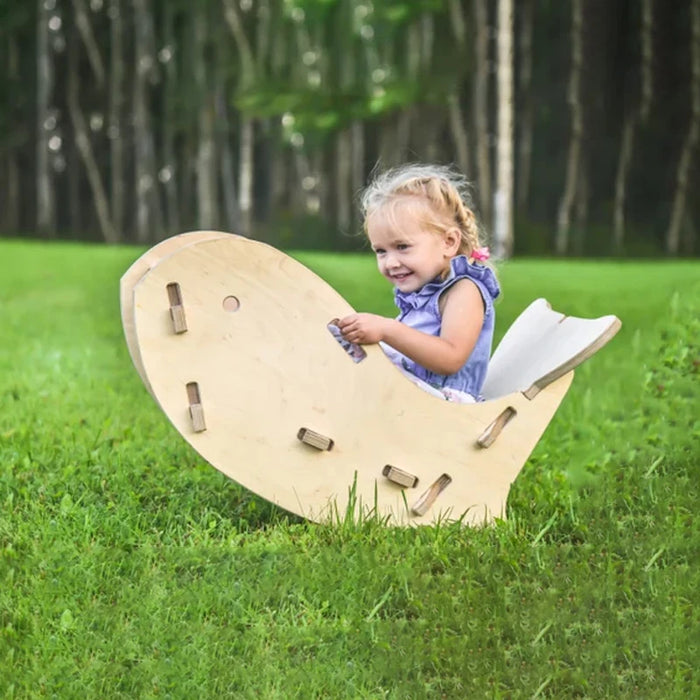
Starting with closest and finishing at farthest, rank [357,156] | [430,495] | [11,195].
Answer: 1. [430,495]
2. [357,156]
3. [11,195]

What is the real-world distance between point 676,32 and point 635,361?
40.8 feet

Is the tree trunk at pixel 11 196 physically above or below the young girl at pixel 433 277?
below

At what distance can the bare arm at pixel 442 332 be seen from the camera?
111 inches

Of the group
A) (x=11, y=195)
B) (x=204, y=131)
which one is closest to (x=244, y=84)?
(x=204, y=131)

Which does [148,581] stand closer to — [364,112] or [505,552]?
[505,552]

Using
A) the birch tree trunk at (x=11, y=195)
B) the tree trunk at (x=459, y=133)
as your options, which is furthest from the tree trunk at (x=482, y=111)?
the birch tree trunk at (x=11, y=195)

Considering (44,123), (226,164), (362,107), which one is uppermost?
(362,107)

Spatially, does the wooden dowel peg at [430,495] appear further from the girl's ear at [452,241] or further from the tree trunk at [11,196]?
the tree trunk at [11,196]

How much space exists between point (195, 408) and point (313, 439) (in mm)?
309

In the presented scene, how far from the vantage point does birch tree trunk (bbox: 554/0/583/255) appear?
53.6 ft

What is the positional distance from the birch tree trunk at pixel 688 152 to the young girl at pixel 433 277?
522 inches

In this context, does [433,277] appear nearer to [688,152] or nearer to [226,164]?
[688,152]

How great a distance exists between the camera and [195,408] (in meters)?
2.70

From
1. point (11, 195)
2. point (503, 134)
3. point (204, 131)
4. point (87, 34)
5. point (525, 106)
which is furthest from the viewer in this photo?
point (11, 195)
